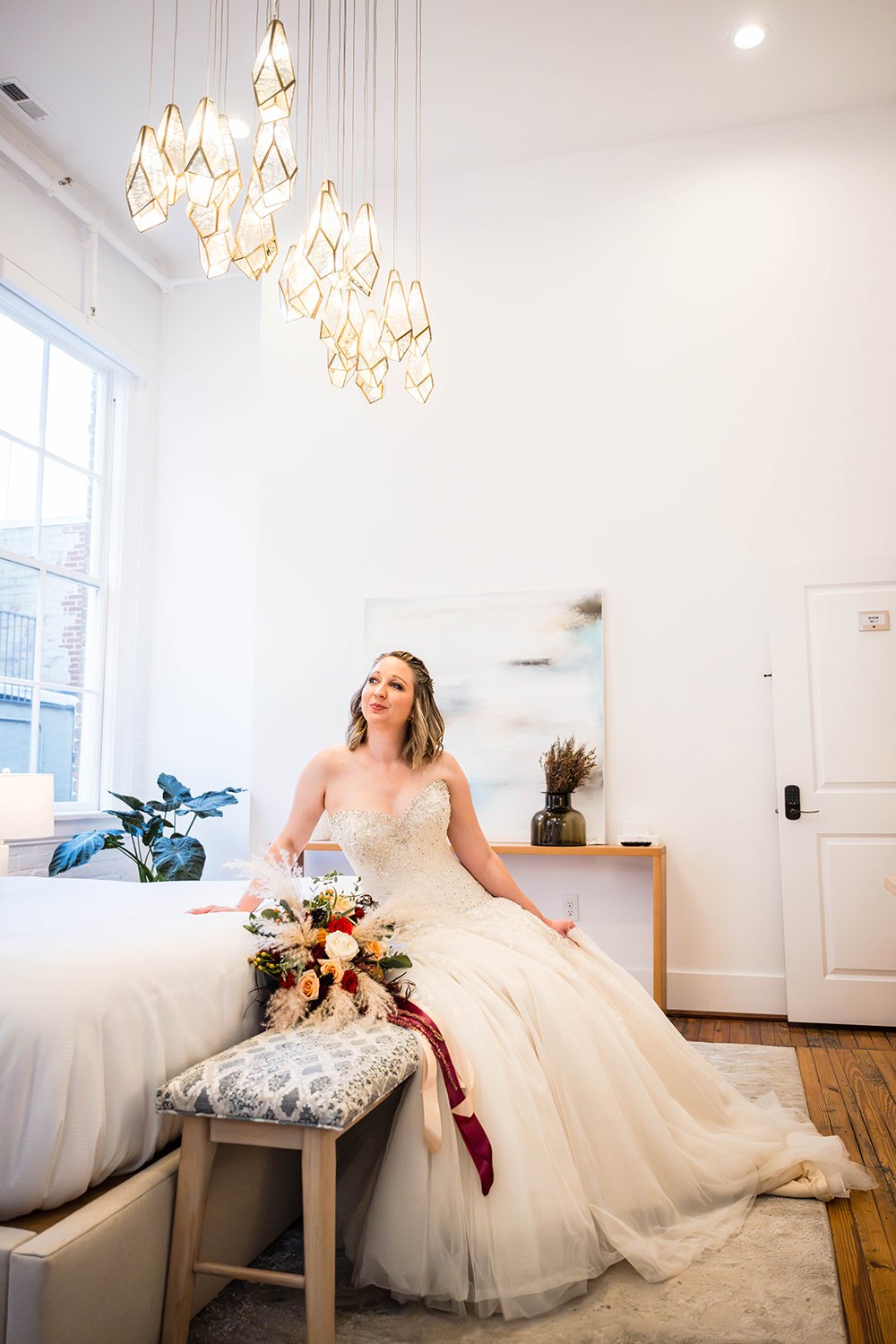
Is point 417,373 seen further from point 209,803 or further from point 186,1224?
point 209,803

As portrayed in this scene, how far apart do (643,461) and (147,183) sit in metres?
3.31

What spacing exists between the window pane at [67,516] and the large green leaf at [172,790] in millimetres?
1321

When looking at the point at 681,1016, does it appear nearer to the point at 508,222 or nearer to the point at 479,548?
the point at 479,548

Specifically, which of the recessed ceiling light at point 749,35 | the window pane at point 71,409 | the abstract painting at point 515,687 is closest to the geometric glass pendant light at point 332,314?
the abstract painting at point 515,687

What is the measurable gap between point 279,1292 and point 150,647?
4670 mm

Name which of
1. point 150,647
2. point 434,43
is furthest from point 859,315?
point 150,647

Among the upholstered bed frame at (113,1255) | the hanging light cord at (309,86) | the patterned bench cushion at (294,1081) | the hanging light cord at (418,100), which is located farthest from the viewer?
the hanging light cord at (418,100)

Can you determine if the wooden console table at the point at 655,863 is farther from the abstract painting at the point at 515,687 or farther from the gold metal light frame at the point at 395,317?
the gold metal light frame at the point at 395,317

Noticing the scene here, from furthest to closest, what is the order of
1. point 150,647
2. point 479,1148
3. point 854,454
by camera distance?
point 150,647
point 854,454
point 479,1148

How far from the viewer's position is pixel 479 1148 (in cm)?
200

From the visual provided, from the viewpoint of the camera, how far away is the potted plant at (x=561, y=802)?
475 centimetres

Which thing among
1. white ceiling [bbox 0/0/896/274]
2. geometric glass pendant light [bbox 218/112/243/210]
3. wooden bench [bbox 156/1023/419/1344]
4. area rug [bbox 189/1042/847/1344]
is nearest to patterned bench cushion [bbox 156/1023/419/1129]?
wooden bench [bbox 156/1023/419/1344]

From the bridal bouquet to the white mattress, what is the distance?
0.22 ft

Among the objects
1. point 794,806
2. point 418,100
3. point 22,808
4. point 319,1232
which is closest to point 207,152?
point 319,1232
